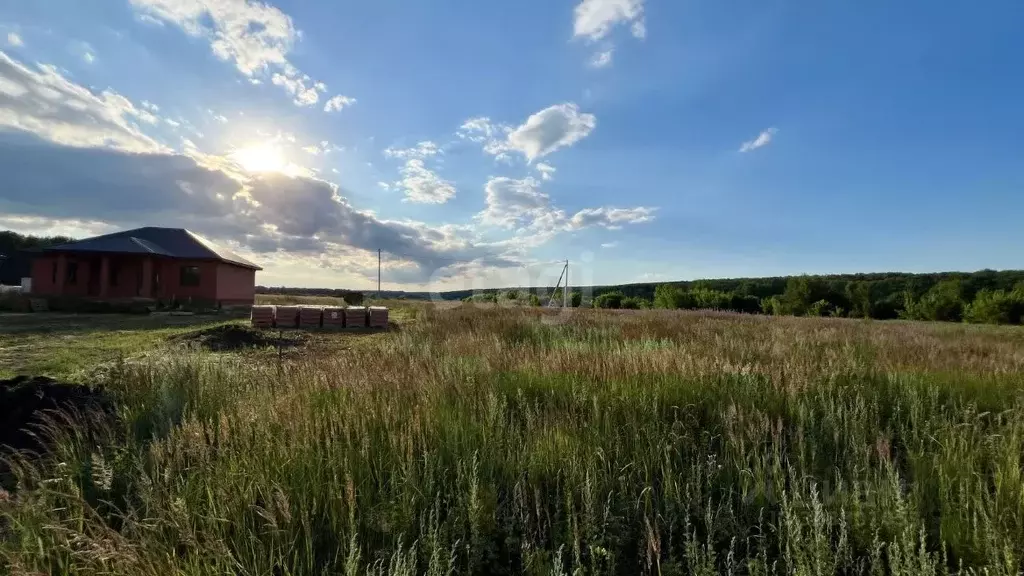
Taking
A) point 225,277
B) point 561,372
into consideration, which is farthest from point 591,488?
point 225,277

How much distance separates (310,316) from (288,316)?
2.38 feet

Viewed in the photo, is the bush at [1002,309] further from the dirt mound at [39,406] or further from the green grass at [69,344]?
the green grass at [69,344]

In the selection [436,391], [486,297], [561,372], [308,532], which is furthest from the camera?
[486,297]

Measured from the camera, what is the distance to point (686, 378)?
423 centimetres

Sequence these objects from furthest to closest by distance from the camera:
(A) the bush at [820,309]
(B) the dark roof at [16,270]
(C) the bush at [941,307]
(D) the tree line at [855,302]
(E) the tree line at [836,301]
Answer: (B) the dark roof at [16,270]
(A) the bush at [820,309]
(C) the bush at [941,307]
(D) the tree line at [855,302]
(E) the tree line at [836,301]

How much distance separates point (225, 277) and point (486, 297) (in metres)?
16.8

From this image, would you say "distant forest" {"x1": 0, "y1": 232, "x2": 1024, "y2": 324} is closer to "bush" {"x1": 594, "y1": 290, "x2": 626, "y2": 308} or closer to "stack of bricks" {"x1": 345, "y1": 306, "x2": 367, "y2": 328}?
"bush" {"x1": 594, "y1": 290, "x2": 626, "y2": 308}

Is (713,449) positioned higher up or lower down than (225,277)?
lower down

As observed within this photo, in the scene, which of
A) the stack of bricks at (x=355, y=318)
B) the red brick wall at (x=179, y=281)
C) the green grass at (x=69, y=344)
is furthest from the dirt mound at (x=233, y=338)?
the red brick wall at (x=179, y=281)

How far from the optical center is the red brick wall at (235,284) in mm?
26406

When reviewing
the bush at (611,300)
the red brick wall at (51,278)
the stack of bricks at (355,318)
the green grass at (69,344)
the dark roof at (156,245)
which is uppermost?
the dark roof at (156,245)

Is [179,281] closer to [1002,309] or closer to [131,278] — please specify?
[131,278]

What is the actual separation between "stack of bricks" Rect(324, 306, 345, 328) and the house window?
15182mm

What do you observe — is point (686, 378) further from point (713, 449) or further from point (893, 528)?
point (893, 528)
